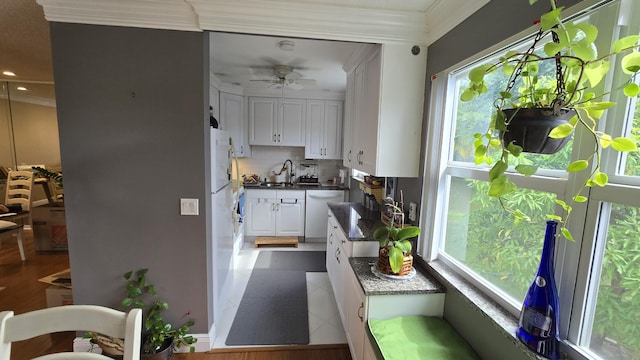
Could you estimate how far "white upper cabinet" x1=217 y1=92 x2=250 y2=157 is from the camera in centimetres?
377

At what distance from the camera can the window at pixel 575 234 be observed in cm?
82

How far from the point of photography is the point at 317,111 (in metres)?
4.23

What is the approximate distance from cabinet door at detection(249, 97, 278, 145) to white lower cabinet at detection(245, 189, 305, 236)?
0.83 meters

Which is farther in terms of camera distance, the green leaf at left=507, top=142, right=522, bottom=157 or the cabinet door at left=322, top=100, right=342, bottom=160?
the cabinet door at left=322, top=100, right=342, bottom=160

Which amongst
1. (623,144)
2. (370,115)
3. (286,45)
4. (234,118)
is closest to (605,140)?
(623,144)

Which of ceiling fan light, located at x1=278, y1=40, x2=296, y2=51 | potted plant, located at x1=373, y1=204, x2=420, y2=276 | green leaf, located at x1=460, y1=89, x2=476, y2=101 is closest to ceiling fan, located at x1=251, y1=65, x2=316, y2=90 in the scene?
ceiling fan light, located at x1=278, y1=40, x2=296, y2=51

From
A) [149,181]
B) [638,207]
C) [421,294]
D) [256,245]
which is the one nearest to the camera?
[638,207]

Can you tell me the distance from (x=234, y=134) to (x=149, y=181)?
7.54 feet

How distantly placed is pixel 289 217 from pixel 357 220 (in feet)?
6.13

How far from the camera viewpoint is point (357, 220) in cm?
247

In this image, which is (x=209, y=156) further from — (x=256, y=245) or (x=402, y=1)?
(x=256, y=245)

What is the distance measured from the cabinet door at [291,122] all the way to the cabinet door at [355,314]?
2.72 meters

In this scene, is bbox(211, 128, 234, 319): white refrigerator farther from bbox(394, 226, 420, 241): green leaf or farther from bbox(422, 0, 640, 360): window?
bbox(422, 0, 640, 360): window

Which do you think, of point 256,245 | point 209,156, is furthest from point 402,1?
point 256,245
